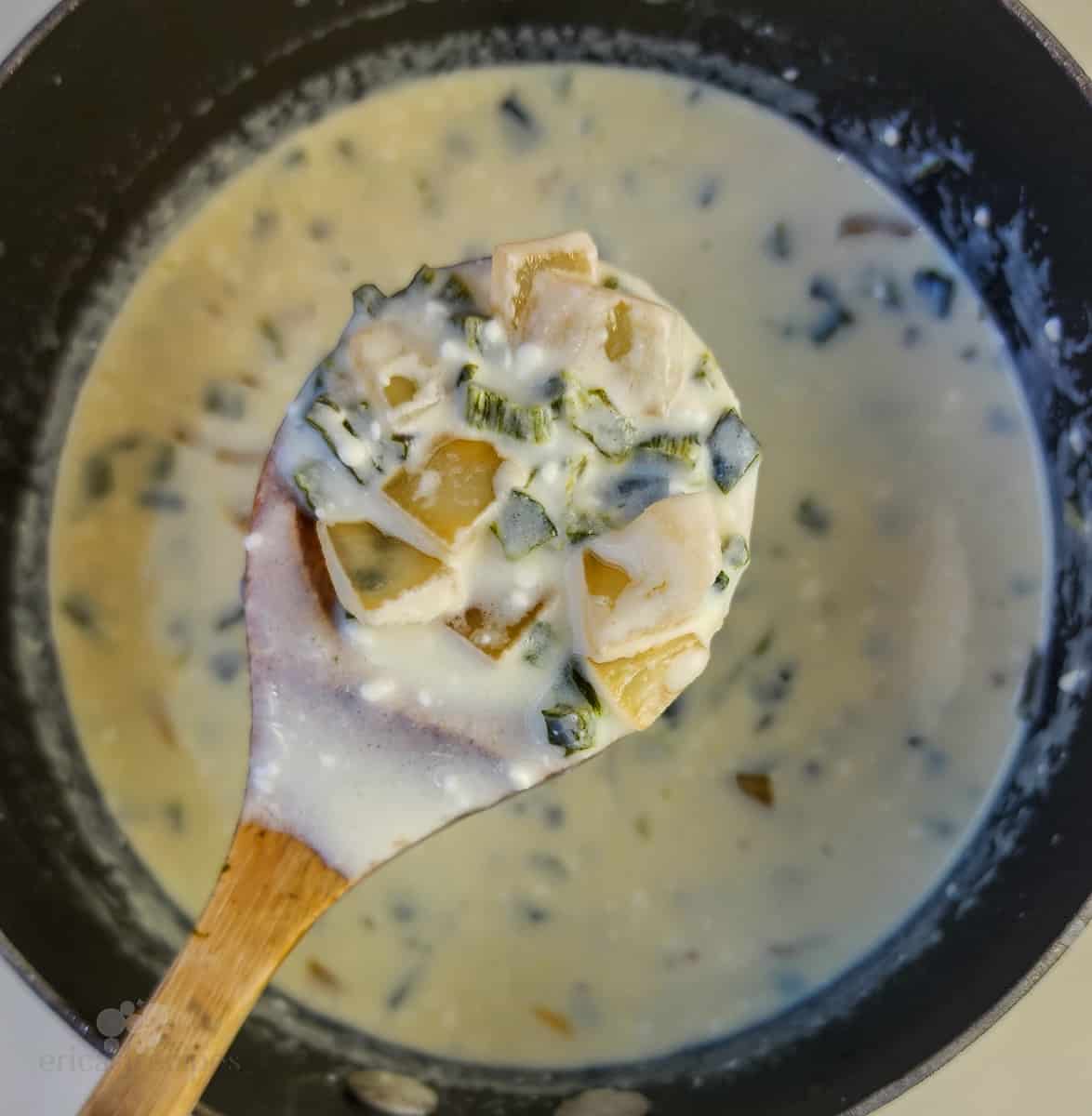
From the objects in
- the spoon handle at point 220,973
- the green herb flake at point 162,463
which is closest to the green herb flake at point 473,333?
the spoon handle at point 220,973

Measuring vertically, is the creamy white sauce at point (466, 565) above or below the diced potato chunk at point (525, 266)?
below

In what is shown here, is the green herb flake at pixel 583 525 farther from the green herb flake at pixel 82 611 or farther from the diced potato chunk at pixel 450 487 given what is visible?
the green herb flake at pixel 82 611

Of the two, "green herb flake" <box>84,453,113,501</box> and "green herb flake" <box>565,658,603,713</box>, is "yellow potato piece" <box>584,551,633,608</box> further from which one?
"green herb flake" <box>84,453,113,501</box>

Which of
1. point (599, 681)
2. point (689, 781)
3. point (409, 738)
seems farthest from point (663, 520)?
point (689, 781)

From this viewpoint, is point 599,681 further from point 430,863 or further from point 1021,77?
point 1021,77

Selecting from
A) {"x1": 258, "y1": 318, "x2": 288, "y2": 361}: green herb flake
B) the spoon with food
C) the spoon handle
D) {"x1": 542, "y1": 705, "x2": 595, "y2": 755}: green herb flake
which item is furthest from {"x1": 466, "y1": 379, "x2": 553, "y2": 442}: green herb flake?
{"x1": 258, "y1": 318, "x2": 288, "y2": 361}: green herb flake

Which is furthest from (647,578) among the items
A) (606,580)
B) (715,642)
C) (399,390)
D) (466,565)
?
(715,642)
